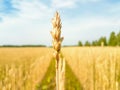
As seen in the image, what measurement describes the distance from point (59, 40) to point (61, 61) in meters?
0.07

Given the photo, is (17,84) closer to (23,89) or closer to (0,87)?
(23,89)

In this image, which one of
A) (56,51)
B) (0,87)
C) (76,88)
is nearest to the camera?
(56,51)

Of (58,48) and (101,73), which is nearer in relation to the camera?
(58,48)

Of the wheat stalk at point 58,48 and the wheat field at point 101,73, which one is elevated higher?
the wheat stalk at point 58,48

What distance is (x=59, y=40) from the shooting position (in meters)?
0.89

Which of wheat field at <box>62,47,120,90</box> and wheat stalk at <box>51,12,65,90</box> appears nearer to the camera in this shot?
wheat stalk at <box>51,12,65,90</box>

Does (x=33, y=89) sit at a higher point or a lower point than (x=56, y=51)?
lower

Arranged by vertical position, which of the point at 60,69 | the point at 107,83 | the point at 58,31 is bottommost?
the point at 107,83

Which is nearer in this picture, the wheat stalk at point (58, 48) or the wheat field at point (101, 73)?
the wheat stalk at point (58, 48)

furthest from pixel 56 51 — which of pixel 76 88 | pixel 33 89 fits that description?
pixel 76 88

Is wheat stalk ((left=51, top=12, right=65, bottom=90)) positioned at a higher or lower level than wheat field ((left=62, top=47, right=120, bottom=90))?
higher

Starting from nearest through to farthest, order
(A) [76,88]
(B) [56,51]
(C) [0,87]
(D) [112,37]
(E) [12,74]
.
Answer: (B) [56,51] < (C) [0,87] < (E) [12,74] < (A) [76,88] < (D) [112,37]

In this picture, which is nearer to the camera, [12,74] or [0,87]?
[0,87]

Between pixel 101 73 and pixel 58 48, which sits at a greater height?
pixel 58 48
